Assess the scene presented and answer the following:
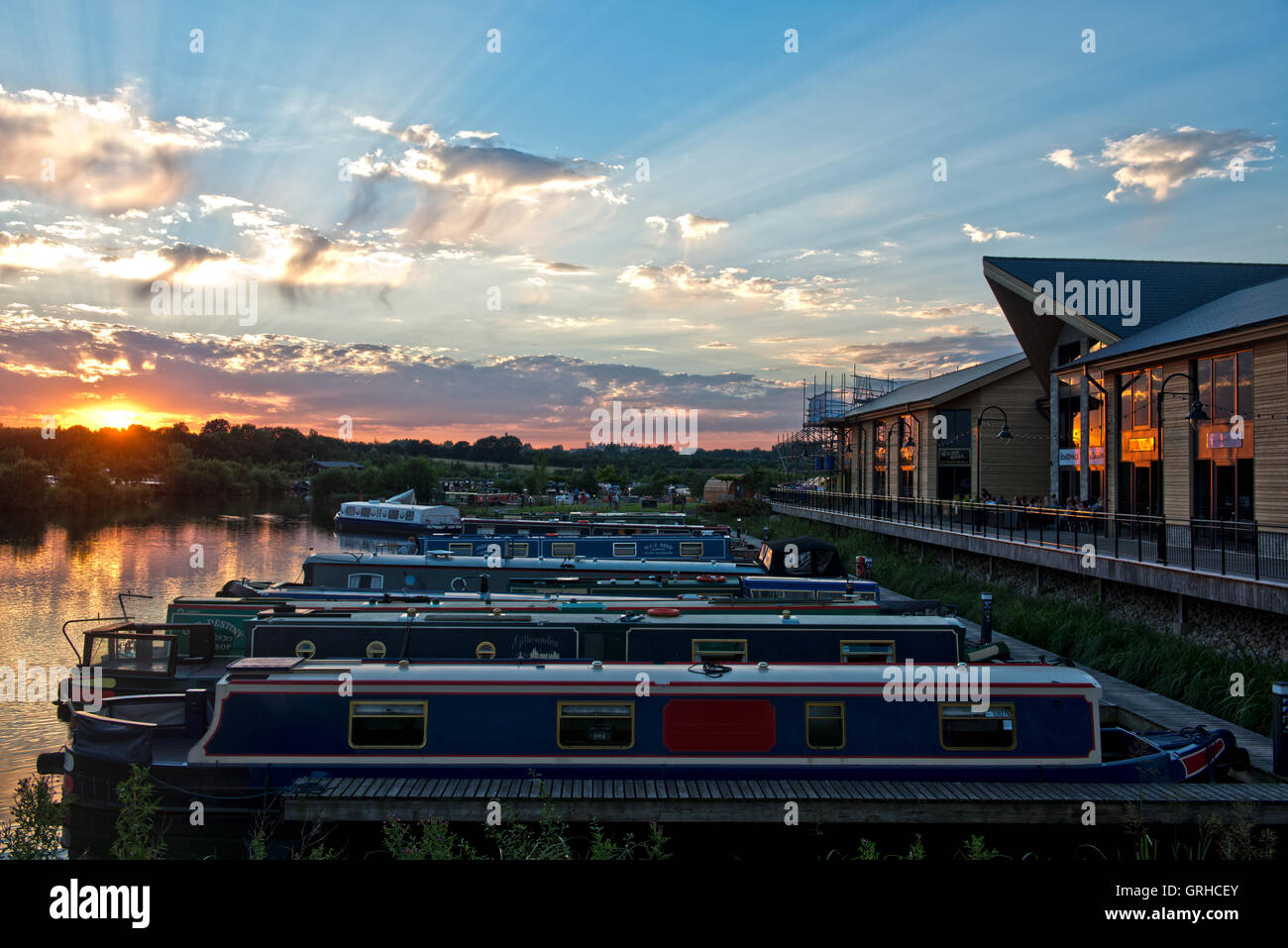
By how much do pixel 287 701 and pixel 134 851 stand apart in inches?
109

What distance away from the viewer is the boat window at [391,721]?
8977 mm

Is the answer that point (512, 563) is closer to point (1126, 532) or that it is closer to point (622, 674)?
point (622, 674)

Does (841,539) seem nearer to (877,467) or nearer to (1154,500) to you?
(877,467)

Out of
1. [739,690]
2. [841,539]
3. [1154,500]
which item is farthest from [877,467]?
[739,690]

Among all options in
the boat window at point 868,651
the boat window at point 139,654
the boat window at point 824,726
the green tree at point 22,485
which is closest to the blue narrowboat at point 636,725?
the boat window at point 824,726

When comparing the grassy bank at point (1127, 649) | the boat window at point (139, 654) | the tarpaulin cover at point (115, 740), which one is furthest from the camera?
the grassy bank at point (1127, 649)

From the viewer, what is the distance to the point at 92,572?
3691 centimetres

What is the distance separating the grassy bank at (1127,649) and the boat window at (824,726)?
732cm

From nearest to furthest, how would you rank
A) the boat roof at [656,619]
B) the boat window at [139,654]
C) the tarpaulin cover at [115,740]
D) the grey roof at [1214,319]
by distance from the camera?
the tarpaulin cover at [115,740], the boat roof at [656,619], the boat window at [139,654], the grey roof at [1214,319]

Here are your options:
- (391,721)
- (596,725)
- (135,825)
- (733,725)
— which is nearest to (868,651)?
(733,725)

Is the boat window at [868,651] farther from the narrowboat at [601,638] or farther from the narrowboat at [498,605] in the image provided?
the narrowboat at [498,605]

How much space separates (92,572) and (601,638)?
3452 cm
